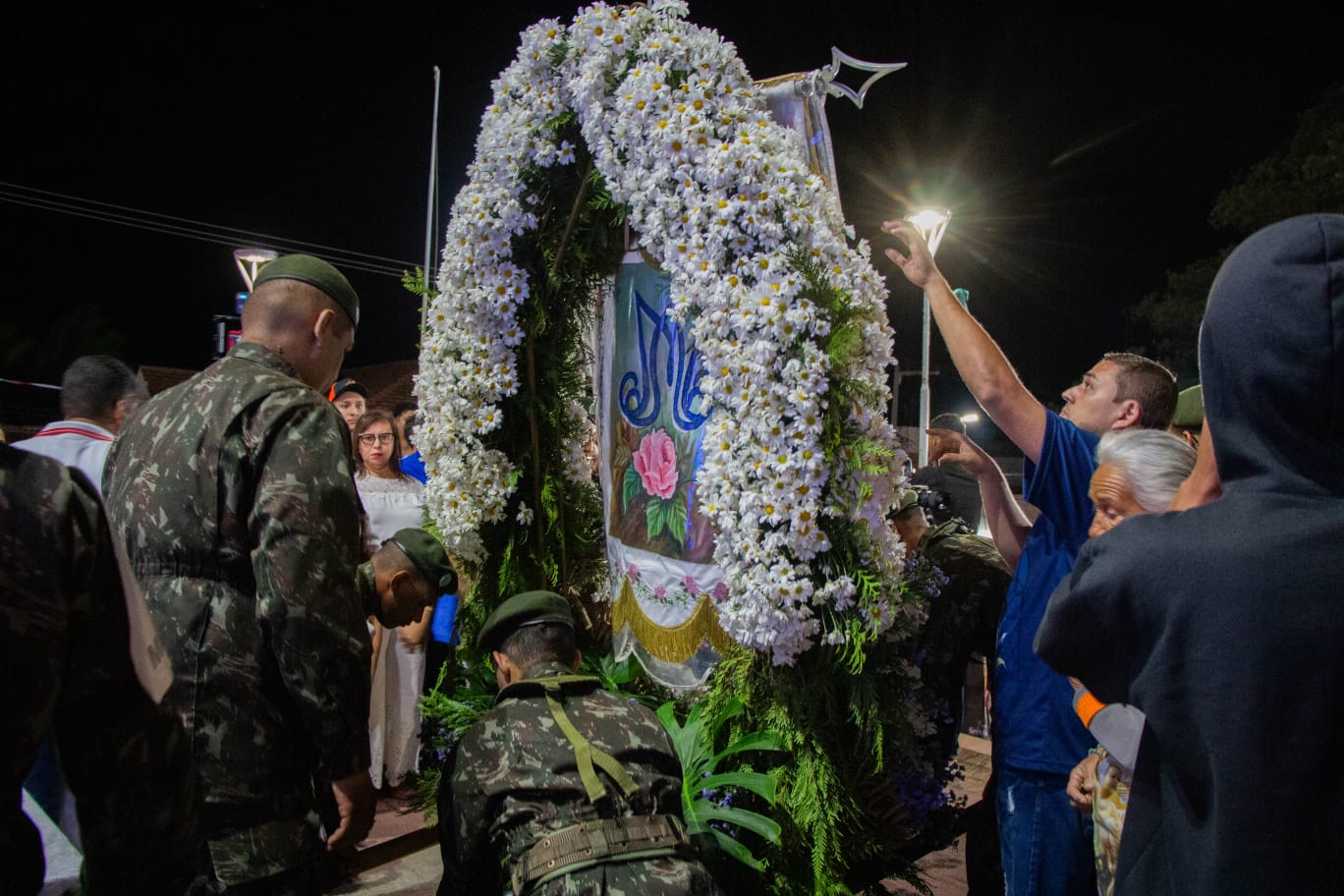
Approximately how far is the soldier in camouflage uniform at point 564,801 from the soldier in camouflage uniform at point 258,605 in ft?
0.97

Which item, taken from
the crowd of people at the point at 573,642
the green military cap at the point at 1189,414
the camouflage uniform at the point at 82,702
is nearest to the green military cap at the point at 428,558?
the crowd of people at the point at 573,642

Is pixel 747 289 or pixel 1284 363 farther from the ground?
pixel 747 289

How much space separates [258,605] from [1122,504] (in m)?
1.84

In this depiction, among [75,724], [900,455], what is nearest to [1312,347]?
[75,724]

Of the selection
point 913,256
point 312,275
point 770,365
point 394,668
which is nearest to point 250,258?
point 394,668

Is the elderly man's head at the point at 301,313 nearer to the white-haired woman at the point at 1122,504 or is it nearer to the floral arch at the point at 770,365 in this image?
the floral arch at the point at 770,365

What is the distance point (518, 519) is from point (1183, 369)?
13.5m

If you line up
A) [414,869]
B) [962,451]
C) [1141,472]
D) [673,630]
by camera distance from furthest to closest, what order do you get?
[414,869] < [673,630] < [962,451] < [1141,472]

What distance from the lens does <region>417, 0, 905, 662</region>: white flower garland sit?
2.75 metres

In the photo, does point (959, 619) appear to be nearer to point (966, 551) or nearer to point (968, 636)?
point (968, 636)

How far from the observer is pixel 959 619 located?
129 inches

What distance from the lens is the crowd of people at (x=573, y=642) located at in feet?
3.38

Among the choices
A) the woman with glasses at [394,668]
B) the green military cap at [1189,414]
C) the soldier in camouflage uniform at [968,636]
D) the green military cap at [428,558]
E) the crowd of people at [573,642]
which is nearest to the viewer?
the crowd of people at [573,642]

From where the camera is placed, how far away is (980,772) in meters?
5.26
